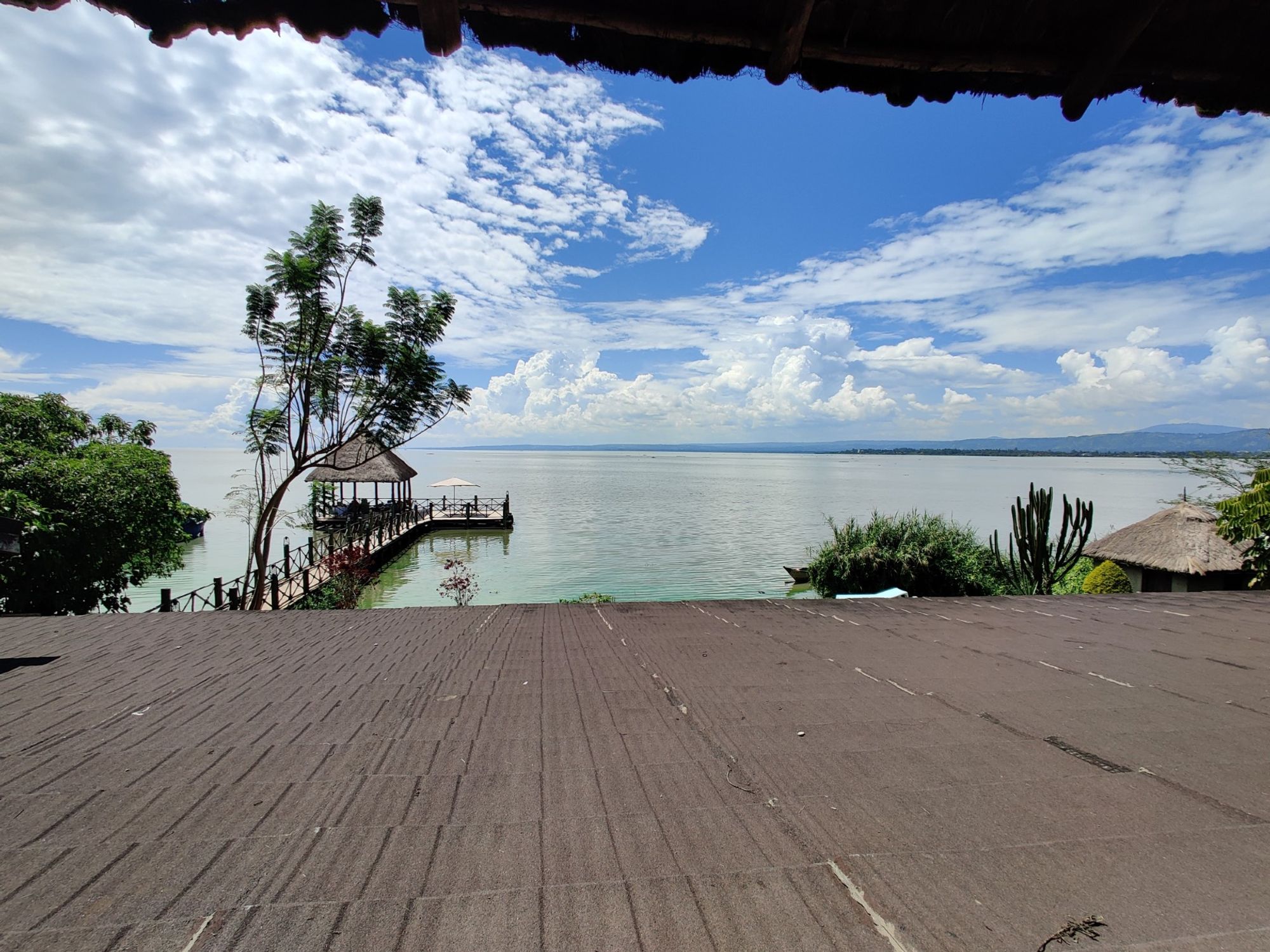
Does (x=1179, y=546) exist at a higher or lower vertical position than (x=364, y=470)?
lower

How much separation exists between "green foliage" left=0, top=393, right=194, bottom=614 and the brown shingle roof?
10666 mm

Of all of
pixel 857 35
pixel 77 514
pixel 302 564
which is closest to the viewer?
pixel 857 35

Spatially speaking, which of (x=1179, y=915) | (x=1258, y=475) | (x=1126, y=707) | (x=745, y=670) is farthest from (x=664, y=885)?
(x=1258, y=475)

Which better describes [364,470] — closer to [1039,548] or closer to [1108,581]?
[1039,548]

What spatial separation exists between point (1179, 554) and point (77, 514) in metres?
25.1

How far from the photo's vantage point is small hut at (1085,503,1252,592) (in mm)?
15633

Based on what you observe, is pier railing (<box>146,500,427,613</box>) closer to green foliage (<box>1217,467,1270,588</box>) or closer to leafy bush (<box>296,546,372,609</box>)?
leafy bush (<box>296,546,372,609</box>)

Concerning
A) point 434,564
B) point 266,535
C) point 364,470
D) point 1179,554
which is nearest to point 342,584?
point 266,535

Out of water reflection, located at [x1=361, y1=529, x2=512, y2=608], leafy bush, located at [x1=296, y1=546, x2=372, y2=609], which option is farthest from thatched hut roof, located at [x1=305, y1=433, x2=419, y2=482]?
leafy bush, located at [x1=296, y1=546, x2=372, y2=609]

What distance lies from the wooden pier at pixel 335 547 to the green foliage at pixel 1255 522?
14.2 meters

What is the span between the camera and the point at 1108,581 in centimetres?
1612

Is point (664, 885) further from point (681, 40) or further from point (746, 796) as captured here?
point (681, 40)

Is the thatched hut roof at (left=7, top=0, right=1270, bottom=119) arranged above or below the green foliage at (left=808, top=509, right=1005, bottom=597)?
above

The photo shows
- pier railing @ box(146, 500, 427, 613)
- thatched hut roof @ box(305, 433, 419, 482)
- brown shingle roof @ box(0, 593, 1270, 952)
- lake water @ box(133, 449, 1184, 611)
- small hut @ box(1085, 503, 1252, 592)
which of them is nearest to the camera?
brown shingle roof @ box(0, 593, 1270, 952)
